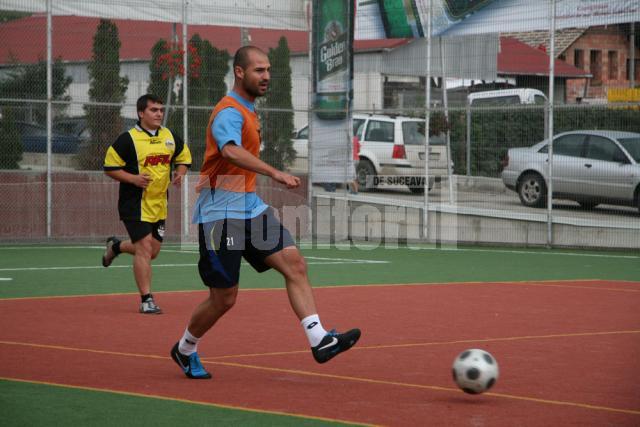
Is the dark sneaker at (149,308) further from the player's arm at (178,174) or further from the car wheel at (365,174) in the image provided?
the car wheel at (365,174)

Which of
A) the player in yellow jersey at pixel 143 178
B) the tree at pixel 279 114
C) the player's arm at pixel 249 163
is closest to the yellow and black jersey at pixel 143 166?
the player in yellow jersey at pixel 143 178

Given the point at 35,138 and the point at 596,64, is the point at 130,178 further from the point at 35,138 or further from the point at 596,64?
the point at 596,64

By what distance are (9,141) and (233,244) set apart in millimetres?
13583

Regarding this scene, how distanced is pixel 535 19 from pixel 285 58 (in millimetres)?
5348

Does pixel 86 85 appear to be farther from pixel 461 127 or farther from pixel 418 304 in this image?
pixel 418 304

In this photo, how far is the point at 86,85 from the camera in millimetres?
20625

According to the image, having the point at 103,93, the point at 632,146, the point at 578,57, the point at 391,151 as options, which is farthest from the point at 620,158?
the point at 578,57

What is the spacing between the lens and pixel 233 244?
7.35 meters

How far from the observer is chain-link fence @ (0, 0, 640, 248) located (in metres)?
19.9

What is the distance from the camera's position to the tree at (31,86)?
1992 centimetres

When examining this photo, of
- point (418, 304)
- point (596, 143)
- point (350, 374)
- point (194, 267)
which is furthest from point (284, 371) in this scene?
point (596, 143)

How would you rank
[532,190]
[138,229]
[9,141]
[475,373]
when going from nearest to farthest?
1. [475,373]
2. [138,229]
3. [9,141]
4. [532,190]

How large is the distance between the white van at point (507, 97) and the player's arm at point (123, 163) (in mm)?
10556

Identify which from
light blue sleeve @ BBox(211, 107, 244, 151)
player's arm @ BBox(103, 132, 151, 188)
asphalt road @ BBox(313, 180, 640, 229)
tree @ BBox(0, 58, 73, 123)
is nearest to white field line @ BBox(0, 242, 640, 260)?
asphalt road @ BBox(313, 180, 640, 229)
